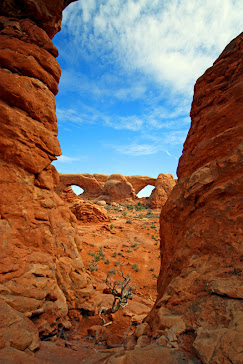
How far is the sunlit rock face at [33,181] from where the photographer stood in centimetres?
413

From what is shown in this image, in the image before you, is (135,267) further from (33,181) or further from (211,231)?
(211,231)

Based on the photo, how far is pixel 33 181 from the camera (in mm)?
5375

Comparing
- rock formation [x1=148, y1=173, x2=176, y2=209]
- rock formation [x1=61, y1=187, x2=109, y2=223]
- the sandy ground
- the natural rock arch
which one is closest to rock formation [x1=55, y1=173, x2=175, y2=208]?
rock formation [x1=148, y1=173, x2=176, y2=209]

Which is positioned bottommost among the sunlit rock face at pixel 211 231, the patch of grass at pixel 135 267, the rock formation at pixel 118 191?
the patch of grass at pixel 135 267

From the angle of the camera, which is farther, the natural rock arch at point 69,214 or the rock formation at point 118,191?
the rock formation at point 118,191

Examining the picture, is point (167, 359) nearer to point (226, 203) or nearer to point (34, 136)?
point (226, 203)

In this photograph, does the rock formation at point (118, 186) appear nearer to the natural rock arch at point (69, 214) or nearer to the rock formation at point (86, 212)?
the rock formation at point (86, 212)

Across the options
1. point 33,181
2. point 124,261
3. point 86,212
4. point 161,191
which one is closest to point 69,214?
point 33,181

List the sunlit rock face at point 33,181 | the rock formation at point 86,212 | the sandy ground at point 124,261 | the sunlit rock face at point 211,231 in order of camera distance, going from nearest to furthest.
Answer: the sunlit rock face at point 211,231 < the sunlit rock face at point 33,181 < the sandy ground at point 124,261 < the rock formation at point 86,212

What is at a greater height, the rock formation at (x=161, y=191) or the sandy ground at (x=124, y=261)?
the rock formation at (x=161, y=191)

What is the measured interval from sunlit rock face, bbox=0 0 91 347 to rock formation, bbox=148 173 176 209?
29697 mm

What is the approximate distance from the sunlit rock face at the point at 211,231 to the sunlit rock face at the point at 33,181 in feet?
8.88

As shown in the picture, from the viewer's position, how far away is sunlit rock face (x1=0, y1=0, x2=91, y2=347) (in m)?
4.13

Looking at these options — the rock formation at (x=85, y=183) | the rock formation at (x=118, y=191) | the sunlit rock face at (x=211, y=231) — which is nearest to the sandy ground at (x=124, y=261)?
the sunlit rock face at (x=211, y=231)
